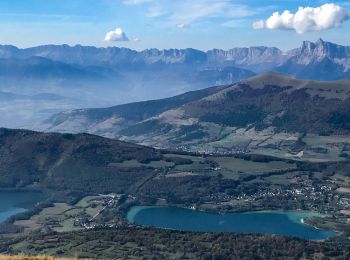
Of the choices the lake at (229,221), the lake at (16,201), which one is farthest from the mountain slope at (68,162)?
the lake at (229,221)

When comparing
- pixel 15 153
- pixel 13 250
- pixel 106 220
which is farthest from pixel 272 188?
pixel 13 250

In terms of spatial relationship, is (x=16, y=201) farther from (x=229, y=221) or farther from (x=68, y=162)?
(x=229, y=221)

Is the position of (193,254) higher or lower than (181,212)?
higher

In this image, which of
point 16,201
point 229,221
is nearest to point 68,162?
point 16,201

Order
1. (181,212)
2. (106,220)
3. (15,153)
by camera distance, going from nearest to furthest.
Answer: (106,220), (181,212), (15,153)

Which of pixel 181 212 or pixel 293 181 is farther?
pixel 293 181

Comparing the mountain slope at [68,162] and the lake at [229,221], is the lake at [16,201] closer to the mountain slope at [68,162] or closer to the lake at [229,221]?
the mountain slope at [68,162]

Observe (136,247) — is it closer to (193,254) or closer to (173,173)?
(193,254)
